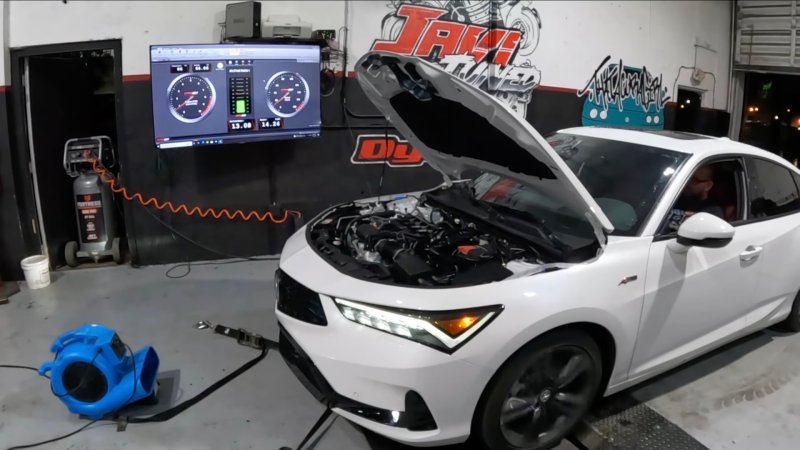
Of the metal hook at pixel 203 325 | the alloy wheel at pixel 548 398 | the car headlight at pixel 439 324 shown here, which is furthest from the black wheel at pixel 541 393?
the metal hook at pixel 203 325

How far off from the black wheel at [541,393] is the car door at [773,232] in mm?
1217

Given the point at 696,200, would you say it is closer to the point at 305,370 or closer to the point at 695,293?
the point at 695,293

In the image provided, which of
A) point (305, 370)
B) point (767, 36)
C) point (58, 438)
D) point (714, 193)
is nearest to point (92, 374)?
point (58, 438)

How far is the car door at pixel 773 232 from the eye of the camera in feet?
9.36

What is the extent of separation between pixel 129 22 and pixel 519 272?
3.82 meters

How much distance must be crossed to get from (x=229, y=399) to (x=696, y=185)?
2580mm

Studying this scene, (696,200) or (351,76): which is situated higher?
(351,76)

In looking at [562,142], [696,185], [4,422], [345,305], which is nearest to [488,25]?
[562,142]

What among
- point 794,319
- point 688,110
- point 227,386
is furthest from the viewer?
point 688,110

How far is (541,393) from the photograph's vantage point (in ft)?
7.37

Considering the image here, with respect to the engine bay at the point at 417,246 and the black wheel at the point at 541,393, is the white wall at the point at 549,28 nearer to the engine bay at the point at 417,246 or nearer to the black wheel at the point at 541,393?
the engine bay at the point at 417,246

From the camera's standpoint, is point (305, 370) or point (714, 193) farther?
point (714, 193)

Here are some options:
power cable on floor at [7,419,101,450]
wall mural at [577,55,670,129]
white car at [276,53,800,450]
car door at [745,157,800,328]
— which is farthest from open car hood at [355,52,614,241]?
wall mural at [577,55,670,129]

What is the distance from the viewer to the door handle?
2.68m
